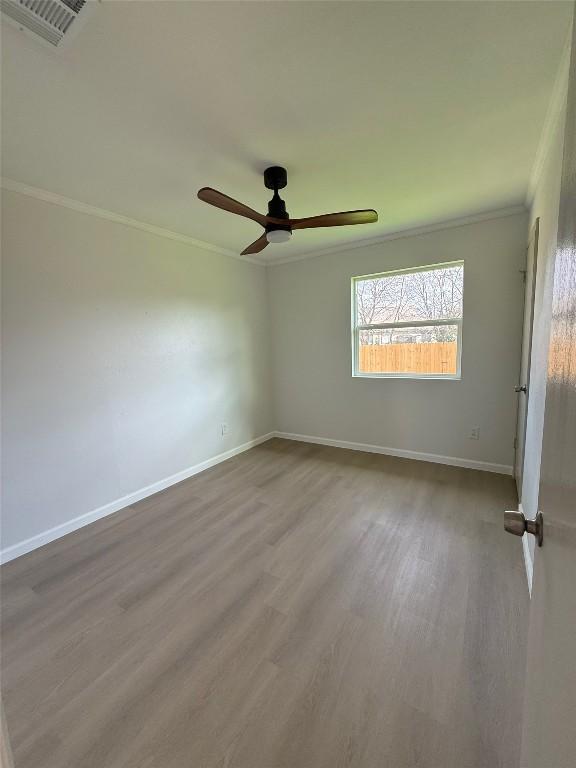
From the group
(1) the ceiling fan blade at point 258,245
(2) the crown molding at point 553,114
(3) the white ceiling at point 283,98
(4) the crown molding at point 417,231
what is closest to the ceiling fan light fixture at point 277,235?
(1) the ceiling fan blade at point 258,245

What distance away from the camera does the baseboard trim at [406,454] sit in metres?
3.02

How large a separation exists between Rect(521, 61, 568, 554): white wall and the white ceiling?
123mm

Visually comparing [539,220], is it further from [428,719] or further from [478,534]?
[428,719]

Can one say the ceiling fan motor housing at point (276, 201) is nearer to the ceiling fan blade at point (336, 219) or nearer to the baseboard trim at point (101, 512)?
the ceiling fan blade at point (336, 219)

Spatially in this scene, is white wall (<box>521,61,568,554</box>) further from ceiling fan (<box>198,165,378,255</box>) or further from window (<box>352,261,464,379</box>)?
window (<box>352,261,464,379</box>)

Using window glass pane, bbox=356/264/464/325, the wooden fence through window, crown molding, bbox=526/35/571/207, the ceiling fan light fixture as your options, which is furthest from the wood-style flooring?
crown molding, bbox=526/35/571/207

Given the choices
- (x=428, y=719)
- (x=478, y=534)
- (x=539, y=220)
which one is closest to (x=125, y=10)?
(x=539, y=220)

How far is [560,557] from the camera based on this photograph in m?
0.51

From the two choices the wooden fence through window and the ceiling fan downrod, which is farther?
the wooden fence through window

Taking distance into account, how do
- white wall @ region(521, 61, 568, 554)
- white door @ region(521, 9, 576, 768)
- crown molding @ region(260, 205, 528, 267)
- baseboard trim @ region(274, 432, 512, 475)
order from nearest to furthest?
white door @ region(521, 9, 576, 768) < white wall @ region(521, 61, 568, 554) < crown molding @ region(260, 205, 528, 267) < baseboard trim @ region(274, 432, 512, 475)

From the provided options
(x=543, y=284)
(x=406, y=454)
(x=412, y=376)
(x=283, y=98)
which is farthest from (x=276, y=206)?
(x=406, y=454)

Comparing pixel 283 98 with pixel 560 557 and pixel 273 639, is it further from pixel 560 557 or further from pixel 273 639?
pixel 273 639

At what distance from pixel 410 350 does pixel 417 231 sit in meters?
1.21

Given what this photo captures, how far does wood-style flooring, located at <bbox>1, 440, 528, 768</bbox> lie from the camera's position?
1.07 meters
